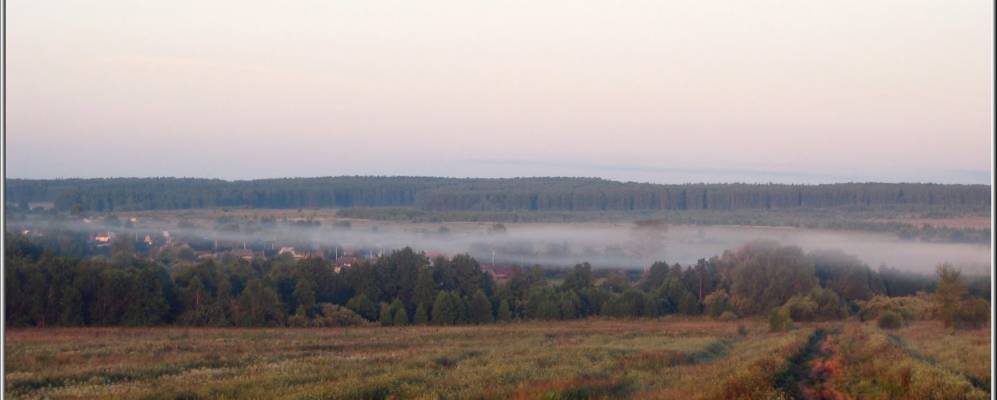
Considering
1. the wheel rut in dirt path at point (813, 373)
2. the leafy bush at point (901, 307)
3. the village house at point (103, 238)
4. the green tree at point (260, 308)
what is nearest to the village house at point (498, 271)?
the green tree at point (260, 308)

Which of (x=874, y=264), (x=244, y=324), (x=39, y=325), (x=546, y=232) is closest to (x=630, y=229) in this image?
(x=546, y=232)

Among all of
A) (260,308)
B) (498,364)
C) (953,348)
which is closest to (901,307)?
(953,348)

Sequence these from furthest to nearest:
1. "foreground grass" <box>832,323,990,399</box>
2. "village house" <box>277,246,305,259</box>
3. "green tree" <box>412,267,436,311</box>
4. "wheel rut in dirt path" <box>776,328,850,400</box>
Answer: "village house" <box>277,246,305,259</box> → "green tree" <box>412,267,436,311</box> → "wheel rut in dirt path" <box>776,328,850,400</box> → "foreground grass" <box>832,323,990,399</box>

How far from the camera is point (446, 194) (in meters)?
75.6

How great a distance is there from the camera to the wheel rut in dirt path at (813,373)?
570 inches

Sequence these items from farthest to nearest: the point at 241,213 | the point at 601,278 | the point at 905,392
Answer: the point at 241,213 < the point at 601,278 < the point at 905,392

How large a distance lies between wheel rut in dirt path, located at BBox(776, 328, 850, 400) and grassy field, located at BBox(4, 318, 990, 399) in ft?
0.14

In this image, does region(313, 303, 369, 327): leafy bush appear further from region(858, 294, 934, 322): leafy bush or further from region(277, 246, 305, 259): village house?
region(858, 294, 934, 322): leafy bush

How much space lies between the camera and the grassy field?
1396cm

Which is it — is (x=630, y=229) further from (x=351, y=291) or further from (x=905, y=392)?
(x=905, y=392)

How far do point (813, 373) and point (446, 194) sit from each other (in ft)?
195

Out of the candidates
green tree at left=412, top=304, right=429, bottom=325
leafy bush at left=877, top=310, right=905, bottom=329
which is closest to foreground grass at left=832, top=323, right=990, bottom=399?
leafy bush at left=877, top=310, right=905, bottom=329

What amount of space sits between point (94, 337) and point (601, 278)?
22210mm

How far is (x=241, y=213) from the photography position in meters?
68.6
